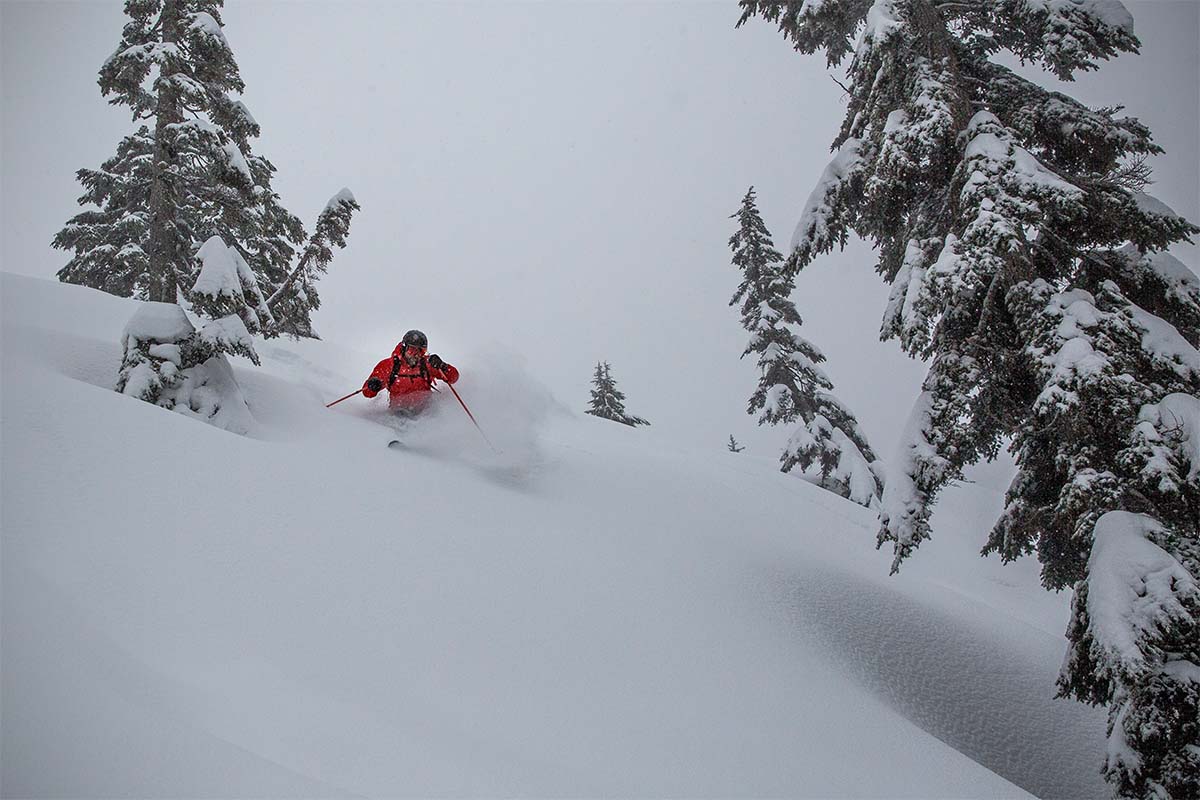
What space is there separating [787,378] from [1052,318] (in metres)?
15.0

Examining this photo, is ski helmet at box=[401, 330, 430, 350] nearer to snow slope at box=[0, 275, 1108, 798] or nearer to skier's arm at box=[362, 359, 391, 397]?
skier's arm at box=[362, 359, 391, 397]

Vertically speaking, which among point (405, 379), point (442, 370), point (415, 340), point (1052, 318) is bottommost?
point (405, 379)

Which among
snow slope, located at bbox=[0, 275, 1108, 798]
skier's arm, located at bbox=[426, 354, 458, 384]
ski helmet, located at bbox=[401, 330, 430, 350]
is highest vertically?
ski helmet, located at bbox=[401, 330, 430, 350]

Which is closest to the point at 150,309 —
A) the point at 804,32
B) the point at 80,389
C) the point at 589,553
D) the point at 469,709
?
the point at 80,389

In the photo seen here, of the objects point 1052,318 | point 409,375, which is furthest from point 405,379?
point 1052,318

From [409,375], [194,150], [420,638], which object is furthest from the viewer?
[194,150]

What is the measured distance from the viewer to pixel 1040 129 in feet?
22.2

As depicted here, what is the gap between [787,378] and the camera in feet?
66.6

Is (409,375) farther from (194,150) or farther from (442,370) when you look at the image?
(194,150)

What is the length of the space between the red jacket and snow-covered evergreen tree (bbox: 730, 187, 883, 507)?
13.2 meters

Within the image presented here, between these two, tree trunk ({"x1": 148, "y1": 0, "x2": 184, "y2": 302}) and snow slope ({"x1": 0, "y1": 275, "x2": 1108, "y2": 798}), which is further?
tree trunk ({"x1": 148, "y1": 0, "x2": 184, "y2": 302})

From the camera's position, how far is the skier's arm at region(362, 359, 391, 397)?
9.59 meters

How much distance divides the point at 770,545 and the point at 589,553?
3.89 metres

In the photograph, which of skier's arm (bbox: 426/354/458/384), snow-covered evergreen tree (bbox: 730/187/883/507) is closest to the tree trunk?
skier's arm (bbox: 426/354/458/384)
